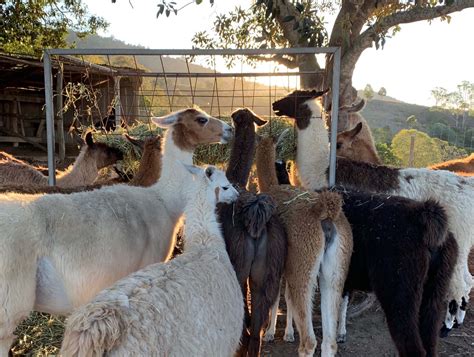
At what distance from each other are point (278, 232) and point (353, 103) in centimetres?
467

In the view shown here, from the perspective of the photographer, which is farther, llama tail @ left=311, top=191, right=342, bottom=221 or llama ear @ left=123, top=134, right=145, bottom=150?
llama ear @ left=123, top=134, right=145, bottom=150

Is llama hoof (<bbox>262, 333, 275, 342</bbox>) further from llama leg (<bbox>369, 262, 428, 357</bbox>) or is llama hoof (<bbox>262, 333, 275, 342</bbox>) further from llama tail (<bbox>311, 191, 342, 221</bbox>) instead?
llama tail (<bbox>311, 191, 342, 221</bbox>)

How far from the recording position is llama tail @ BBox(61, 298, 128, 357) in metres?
1.82

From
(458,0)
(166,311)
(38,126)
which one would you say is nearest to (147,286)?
(166,311)

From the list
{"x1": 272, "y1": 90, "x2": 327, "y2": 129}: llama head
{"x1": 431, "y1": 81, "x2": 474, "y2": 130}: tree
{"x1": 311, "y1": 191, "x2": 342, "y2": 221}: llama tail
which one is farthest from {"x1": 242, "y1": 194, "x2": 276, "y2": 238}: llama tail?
{"x1": 431, "y1": 81, "x2": 474, "y2": 130}: tree

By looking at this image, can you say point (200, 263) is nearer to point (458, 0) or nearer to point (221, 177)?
point (221, 177)

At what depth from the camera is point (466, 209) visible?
4.59 metres

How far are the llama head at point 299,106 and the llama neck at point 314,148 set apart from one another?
26 mm

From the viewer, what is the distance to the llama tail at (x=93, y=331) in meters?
1.82

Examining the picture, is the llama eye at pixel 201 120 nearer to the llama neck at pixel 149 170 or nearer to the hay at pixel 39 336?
the llama neck at pixel 149 170

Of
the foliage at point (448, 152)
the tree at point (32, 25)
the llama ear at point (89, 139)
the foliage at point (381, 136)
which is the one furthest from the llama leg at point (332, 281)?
the foliage at point (381, 136)

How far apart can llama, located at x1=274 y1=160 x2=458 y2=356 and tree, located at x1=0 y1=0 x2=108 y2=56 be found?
32.0 feet

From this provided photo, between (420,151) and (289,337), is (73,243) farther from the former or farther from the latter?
(420,151)

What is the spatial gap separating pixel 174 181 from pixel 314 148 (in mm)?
1948
